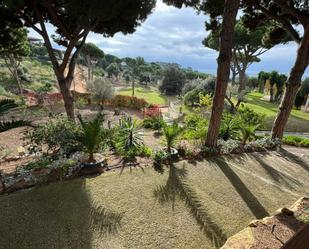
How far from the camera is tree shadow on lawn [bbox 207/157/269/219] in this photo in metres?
3.74

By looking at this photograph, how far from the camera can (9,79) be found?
2273cm

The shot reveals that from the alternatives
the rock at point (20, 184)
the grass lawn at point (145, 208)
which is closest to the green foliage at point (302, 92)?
the grass lawn at point (145, 208)

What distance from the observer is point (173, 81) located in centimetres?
2734

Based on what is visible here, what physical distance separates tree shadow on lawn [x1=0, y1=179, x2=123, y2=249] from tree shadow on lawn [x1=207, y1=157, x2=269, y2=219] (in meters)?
2.33

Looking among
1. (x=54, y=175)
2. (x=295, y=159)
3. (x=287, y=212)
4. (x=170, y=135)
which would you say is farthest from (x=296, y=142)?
(x=54, y=175)

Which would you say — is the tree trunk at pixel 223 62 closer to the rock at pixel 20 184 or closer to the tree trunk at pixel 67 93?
the rock at pixel 20 184

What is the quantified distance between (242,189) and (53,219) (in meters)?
3.44

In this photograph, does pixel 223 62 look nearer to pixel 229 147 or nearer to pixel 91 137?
pixel 229 147

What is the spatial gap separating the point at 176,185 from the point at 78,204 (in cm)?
181

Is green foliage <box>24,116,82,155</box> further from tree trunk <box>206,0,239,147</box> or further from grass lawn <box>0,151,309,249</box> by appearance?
tree trunk <box>206,0,239,147</box>

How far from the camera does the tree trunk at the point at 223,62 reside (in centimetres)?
493

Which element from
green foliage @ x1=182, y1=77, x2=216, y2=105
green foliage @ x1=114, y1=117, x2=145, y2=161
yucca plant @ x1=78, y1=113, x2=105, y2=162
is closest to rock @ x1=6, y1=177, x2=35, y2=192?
yucca plant @ x1=78, y1=113, x2=105, y2=162

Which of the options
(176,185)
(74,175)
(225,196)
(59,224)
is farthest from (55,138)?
(225,196)

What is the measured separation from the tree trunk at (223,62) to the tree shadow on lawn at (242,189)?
2.39ft
